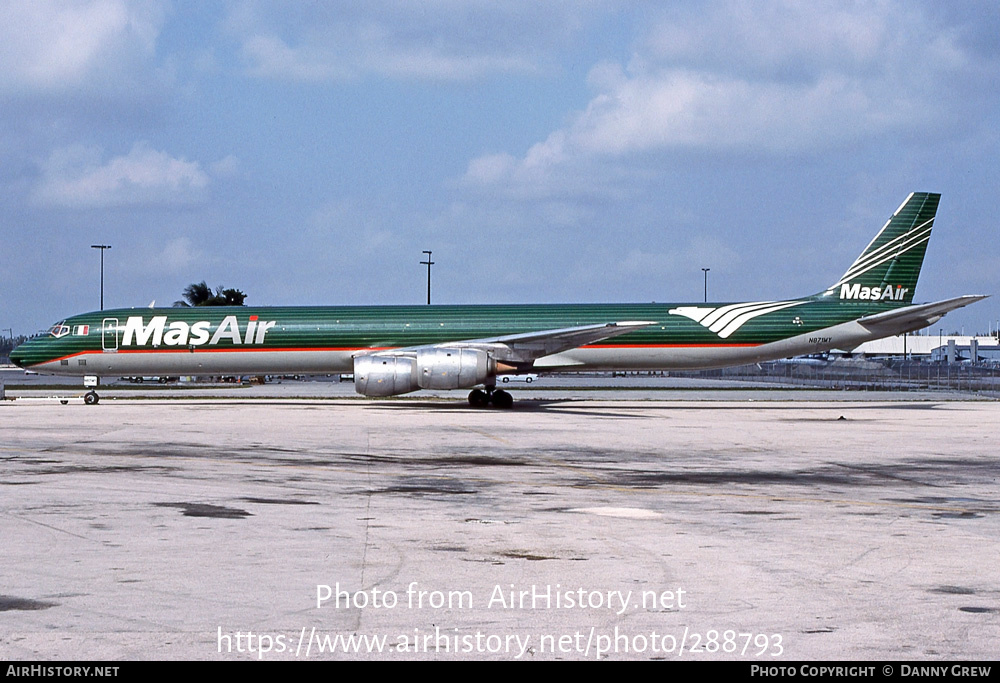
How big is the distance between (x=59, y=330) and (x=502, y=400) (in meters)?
17.6

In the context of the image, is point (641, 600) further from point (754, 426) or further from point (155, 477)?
point (754, 426)

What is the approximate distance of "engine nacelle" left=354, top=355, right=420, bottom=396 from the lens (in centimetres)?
3369

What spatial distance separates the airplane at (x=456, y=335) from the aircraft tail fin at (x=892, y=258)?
48 cm

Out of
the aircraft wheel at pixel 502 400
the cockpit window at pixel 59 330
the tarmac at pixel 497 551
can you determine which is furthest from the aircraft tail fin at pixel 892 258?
the cockpit window at pixel 59 330

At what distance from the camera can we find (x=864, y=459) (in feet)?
59.9

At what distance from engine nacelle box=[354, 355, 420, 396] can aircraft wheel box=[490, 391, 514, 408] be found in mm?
4182

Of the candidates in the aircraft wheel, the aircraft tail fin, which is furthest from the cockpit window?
the aircraft tail fin

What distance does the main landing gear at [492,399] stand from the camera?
1448 inches

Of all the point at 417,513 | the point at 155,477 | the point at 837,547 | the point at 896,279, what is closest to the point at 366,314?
the point at 896,279

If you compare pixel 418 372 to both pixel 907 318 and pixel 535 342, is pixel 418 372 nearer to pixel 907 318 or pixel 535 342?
pixel 535 342

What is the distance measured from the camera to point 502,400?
36.8 metres

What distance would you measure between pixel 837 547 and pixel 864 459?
953 cm

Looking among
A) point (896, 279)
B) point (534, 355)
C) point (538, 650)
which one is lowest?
point (538, 650)

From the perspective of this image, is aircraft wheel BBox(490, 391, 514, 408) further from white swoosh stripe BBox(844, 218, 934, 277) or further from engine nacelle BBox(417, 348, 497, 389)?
white swoosh stripe BBox(844, 218, 934, 277)
